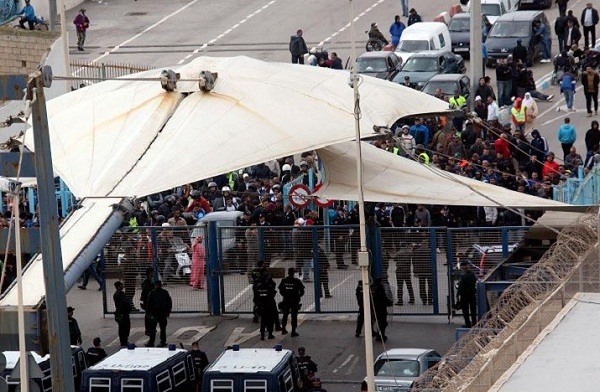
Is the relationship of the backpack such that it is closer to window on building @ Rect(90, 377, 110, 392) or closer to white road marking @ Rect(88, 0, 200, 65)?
white road marking @ Rect(88, 0, 200, 65)

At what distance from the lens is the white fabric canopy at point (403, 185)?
3450 centimetres

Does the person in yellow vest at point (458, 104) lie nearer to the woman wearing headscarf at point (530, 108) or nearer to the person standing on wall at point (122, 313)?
the woman wearing headscarf at point (530, 108)

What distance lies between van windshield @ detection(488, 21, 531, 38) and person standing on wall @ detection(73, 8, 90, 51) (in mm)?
14879

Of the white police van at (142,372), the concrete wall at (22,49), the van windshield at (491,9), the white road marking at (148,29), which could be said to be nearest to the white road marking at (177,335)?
the white police van at (142,372)

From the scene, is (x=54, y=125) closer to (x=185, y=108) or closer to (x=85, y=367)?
(x=185, y=108)

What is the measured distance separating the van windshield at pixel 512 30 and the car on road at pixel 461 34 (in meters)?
1.84

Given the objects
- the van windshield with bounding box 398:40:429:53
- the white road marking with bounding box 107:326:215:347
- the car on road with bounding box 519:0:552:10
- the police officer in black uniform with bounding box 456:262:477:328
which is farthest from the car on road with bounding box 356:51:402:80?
the police officer in black uniform with bounding box 456:262:477:328

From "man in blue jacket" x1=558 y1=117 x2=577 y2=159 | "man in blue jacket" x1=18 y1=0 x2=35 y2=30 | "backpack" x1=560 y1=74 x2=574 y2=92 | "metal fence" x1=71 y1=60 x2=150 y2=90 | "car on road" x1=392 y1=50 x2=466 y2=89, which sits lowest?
"man in blue jacket" x1=558 y1=117 x2=577 y2=159

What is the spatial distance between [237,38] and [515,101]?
59.6ft

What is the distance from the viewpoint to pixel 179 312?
37812 millimetres

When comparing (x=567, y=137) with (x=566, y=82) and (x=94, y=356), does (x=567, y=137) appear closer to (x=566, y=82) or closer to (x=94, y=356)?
(x=566, y=82)

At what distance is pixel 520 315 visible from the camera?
87.2ft

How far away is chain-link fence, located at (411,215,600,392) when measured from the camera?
2369 cm

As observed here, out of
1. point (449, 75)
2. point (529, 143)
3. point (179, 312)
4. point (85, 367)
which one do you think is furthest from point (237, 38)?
point (85, 367)
